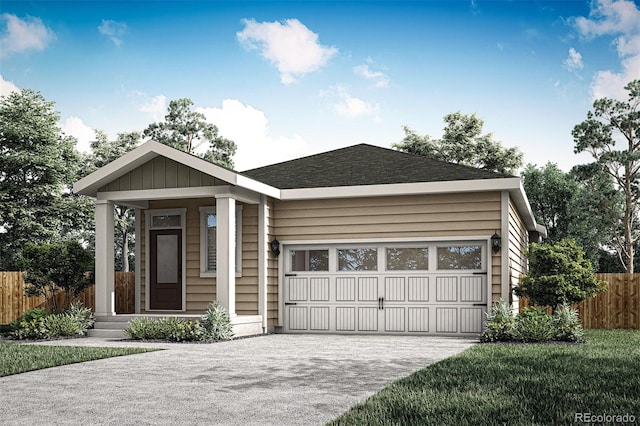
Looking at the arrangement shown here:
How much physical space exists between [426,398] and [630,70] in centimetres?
2931

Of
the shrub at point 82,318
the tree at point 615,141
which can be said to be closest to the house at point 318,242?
the shrub at point 82,318

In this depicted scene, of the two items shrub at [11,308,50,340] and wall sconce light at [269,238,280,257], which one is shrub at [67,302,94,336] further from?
wall sconce light at [269,238,280,257]

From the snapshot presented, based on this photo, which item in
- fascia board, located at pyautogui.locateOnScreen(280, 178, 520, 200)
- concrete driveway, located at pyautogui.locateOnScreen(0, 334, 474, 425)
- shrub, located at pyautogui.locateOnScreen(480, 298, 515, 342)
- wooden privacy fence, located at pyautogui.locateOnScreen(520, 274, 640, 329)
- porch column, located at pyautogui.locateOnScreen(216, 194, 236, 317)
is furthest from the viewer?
wooden privacy fence, located at pyautogui.locateOnScreen(520, 274, 640, 329)

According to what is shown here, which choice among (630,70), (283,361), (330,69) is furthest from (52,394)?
(630,70)

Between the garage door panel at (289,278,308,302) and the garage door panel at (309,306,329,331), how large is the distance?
35cm

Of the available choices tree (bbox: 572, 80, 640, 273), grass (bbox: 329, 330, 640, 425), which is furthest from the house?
tree (bbox: 572, 80, 640, 273)

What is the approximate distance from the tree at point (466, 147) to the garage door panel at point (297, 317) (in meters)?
18.9

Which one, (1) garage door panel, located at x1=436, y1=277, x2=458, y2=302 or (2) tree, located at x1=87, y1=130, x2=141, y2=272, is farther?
(2) tree, located at x1=87, y1=130, x2=141, y2=272

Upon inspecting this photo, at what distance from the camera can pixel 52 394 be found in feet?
23.9

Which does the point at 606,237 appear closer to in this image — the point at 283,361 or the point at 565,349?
the point at 565,349

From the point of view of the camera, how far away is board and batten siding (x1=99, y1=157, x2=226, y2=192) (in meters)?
14.6

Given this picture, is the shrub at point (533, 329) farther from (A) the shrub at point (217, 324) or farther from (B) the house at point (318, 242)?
(A) the shrub at point (217, 324)

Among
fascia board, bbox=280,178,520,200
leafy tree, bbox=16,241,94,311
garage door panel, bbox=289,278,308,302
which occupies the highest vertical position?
fascia board, bbox=280,178,520,200

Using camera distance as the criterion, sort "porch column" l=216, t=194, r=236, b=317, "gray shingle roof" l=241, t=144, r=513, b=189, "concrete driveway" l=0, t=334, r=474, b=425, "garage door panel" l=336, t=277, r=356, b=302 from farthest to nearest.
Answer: "garage door panel" l=336, t=277, r=356, b=302, "gray shingle roof" l=241, t=144, r=513, b=189, "porch column" l=216, t=194, r=236, b=317, "concrete driveway" l=0, t=334, r=474, b=425
